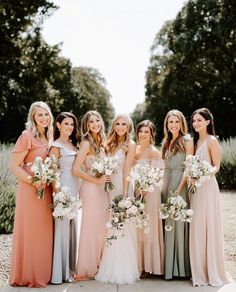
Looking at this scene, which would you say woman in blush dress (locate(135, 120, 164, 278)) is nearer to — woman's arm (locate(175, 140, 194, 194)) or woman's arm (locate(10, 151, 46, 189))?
woman's arm (locate(175, 140, 194, 194))

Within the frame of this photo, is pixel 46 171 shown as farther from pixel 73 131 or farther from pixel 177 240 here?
pixel 177 240

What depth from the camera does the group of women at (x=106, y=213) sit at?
5930 millimetres

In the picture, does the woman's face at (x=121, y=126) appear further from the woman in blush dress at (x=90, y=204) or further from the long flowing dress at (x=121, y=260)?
the long flowing dress at (x=121, y=260)

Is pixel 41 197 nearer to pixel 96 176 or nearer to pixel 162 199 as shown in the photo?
pixel 96 176

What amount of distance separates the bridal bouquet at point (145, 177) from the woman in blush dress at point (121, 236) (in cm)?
40

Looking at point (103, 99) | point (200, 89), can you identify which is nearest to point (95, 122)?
point (200, 89)

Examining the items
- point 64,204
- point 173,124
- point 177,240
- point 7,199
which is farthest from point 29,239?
point 7,199

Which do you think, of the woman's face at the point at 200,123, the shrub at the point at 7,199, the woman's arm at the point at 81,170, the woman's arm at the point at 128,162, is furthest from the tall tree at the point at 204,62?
the woman's arm at the point at 81,170

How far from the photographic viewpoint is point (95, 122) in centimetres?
625

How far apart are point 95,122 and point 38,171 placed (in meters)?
1.19

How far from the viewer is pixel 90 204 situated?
246 inches

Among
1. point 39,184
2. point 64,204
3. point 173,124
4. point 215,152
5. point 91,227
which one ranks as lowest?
point 91,227

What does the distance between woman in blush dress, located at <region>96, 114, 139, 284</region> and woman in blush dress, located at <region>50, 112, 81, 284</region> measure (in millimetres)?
469

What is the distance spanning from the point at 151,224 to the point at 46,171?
181cm
